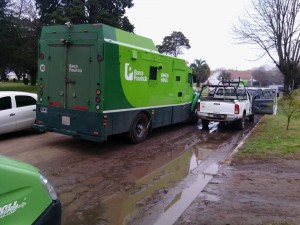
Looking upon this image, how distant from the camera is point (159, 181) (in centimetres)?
673

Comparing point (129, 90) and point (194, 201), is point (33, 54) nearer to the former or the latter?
point (129, 90)

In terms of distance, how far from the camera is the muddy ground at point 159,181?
500 cm

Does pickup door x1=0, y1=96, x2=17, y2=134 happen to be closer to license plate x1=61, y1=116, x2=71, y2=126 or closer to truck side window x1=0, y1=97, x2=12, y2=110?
truck side window x1=0, y1=97, x2=12, y2=110

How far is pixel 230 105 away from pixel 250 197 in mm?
7210

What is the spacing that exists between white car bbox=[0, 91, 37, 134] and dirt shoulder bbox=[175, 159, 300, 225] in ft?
21.1

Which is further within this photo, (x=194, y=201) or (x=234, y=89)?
(x=234, y=89)

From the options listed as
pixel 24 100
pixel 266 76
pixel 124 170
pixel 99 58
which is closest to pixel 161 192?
pixel 124 170

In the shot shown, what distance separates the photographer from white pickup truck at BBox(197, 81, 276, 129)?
41.6 ft

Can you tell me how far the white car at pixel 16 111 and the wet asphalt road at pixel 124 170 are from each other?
0.42 m

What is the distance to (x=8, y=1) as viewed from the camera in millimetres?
32531

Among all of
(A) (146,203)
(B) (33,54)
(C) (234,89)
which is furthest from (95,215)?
(B) (33,54)

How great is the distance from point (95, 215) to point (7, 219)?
9.41ft

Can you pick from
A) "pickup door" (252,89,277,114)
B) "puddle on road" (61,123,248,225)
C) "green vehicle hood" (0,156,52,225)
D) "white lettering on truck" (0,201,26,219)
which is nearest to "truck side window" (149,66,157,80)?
"puddle on road" (61,123,248,225)

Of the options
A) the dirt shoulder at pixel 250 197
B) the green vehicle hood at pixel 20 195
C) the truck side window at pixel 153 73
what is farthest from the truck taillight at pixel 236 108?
the green vehicle hood at pixel 20 195
